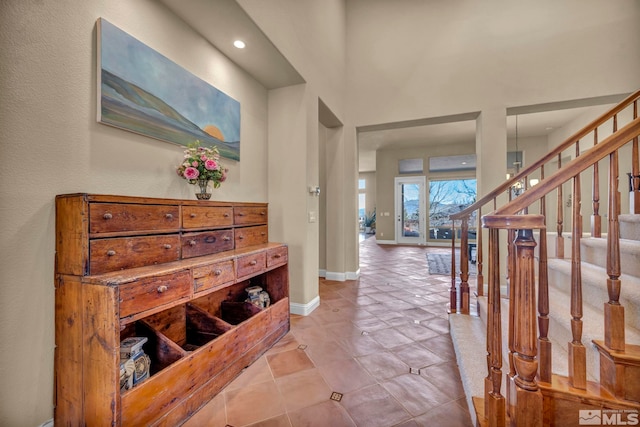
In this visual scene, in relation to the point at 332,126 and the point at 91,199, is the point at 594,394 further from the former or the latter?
the point at 332,126

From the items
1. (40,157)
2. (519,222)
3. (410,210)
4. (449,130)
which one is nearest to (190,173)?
(40,157)

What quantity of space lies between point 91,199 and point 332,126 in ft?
12.7

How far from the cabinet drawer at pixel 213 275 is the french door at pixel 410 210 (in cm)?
823

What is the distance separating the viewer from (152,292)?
53.1 inches

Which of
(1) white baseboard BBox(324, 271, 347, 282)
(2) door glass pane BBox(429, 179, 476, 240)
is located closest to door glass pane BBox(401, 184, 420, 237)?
(2) door glass pane BBox(429, 179, 476, 240)

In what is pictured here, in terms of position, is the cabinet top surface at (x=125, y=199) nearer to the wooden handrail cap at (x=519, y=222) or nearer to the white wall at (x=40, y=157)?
the white wall at (x=40, y=157)

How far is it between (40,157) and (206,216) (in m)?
0.91

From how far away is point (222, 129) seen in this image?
2514 mm

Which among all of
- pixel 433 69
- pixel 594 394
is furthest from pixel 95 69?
pixel 433 69

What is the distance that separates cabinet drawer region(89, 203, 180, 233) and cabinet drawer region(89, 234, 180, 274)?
0.19ft

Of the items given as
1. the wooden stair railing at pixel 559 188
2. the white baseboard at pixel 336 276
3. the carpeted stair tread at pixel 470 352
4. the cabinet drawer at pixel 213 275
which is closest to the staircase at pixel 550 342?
the carpeted stair tread at pixel 470 352

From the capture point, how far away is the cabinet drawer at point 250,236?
2322mm

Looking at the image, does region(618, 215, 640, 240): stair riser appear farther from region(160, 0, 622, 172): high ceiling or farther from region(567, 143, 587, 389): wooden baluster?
region(160, 0, 622, 172): high ceiling

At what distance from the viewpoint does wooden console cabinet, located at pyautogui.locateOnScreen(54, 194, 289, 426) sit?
122 cm
